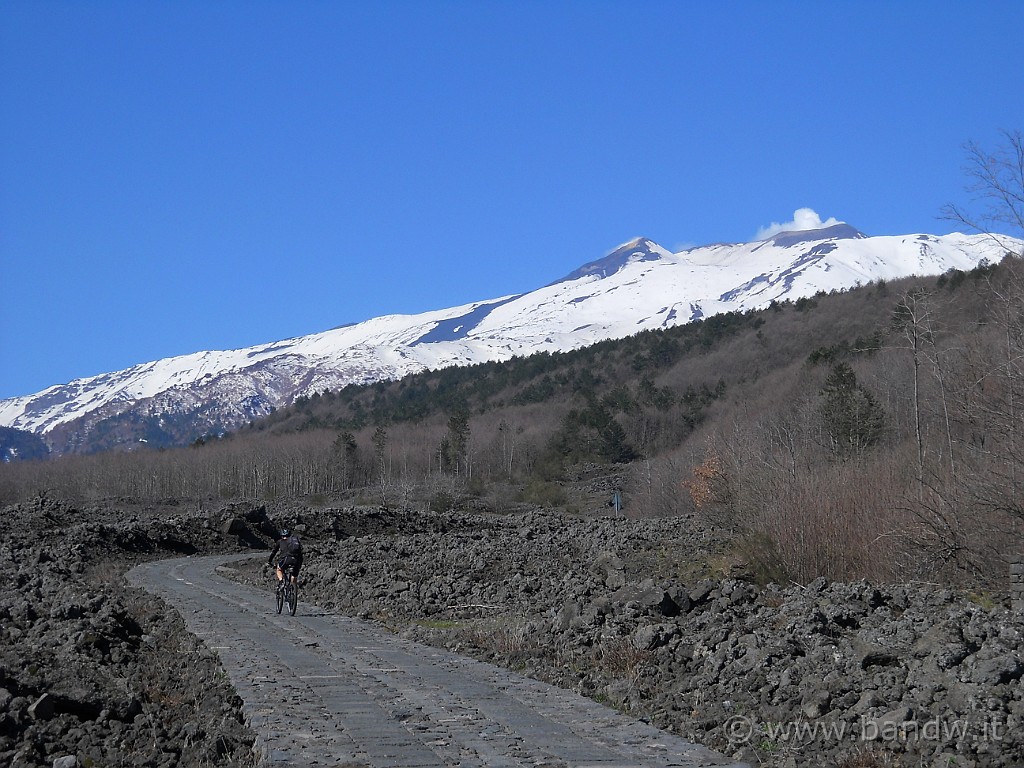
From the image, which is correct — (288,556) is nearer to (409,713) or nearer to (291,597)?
(291,597)

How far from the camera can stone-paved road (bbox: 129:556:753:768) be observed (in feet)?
27.9

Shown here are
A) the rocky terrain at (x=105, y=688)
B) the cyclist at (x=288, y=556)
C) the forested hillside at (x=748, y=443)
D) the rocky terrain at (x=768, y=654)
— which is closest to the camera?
the rocky terrain at (x=768, y=654)

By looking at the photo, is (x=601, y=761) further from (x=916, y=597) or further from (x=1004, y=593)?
(x=1004, y=593)

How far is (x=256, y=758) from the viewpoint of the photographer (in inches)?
329

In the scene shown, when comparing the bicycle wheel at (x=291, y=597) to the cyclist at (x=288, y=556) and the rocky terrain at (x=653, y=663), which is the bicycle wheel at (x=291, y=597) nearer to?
the cyclist at (x=288, y=556)

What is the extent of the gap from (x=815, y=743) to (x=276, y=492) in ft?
358

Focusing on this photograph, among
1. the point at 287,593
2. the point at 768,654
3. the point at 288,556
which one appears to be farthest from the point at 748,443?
the point at 768,654

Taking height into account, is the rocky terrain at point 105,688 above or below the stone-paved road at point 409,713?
above

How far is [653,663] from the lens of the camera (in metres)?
12.3

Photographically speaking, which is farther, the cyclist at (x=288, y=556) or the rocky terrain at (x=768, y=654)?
the cyclist at (x=288, y=556)

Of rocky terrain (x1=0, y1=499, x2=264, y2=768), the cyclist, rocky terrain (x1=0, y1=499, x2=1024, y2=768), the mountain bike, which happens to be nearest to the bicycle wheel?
the mountain bike

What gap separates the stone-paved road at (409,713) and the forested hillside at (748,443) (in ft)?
29.0

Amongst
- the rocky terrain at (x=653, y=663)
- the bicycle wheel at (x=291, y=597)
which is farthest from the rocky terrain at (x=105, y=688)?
the bicycle wheel at (x=291, y=597)

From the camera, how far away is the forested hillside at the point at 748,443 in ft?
60.9
